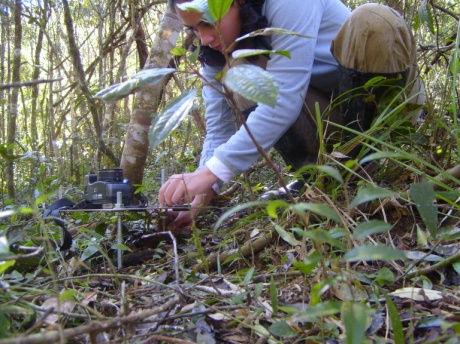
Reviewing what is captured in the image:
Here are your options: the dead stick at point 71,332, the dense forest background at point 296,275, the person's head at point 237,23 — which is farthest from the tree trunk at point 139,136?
the dead stick at point 71,332

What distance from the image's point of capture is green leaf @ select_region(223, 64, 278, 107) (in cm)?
67

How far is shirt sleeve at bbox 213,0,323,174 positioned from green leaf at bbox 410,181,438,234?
0.66 meters

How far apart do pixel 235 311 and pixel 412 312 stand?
29cm

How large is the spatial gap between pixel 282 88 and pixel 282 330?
0.91m

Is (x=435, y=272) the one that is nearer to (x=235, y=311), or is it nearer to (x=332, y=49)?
(x=235, y=311)

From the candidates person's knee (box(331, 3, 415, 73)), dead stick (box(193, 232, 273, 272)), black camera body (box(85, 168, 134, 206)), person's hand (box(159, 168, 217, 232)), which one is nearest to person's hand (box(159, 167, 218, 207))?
person's hand (box(159, 168, 217, 232))

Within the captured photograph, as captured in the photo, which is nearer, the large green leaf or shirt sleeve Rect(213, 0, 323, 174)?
the large green leaf

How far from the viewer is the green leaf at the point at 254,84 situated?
2.20ft

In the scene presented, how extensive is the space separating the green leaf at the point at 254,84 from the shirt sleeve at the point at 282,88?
2.39ft

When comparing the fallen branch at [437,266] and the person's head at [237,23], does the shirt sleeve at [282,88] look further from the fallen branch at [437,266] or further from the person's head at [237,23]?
the fallen branch at [437,266]

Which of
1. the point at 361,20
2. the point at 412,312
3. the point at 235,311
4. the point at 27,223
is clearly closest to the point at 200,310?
the point at 235,311

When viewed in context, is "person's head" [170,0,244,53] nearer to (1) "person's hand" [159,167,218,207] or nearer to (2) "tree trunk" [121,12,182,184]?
(1) "person's hand" [159,167,218,207]

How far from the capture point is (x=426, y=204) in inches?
32.8

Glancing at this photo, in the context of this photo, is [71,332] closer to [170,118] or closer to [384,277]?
[170,118]
